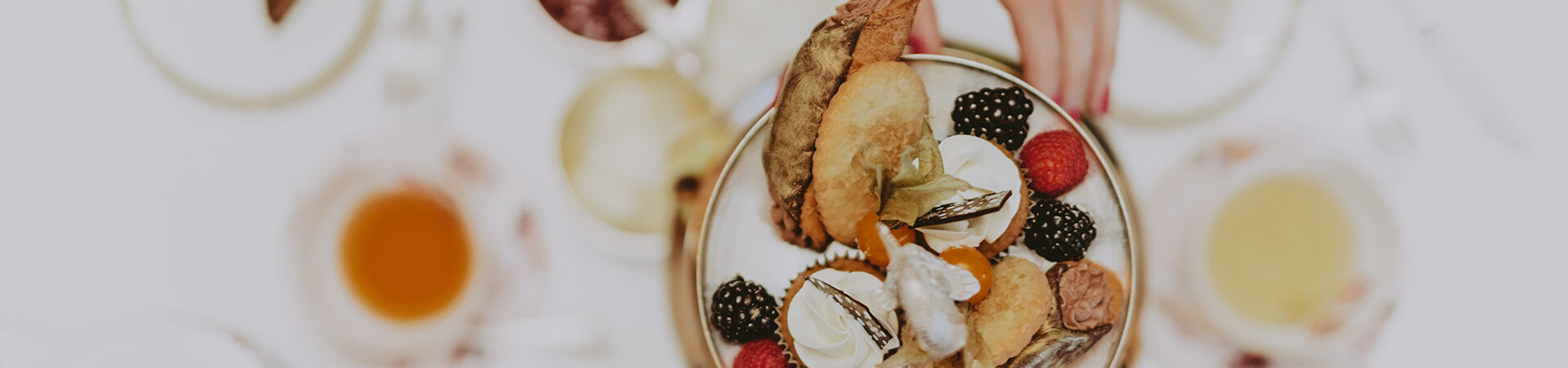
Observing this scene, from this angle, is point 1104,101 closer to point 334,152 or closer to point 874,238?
point 874,238

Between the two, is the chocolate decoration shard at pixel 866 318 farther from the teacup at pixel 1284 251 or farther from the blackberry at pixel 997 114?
the teacup at pixel 1284 251

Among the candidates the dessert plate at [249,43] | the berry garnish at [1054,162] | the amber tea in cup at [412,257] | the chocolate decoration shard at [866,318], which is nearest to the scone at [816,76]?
the chocolate decoration shard at [866,318]

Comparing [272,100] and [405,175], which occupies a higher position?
[272,100]

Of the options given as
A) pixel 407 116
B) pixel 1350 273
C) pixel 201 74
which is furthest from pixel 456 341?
pixel 1350 273

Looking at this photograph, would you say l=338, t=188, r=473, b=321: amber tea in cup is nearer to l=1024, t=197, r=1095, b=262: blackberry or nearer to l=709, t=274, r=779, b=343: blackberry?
l=709, t=274, r=779, b=343: blackberry

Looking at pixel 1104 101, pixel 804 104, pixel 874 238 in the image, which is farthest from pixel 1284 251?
pixel 804 104

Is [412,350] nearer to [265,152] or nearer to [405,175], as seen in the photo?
[405,175]
